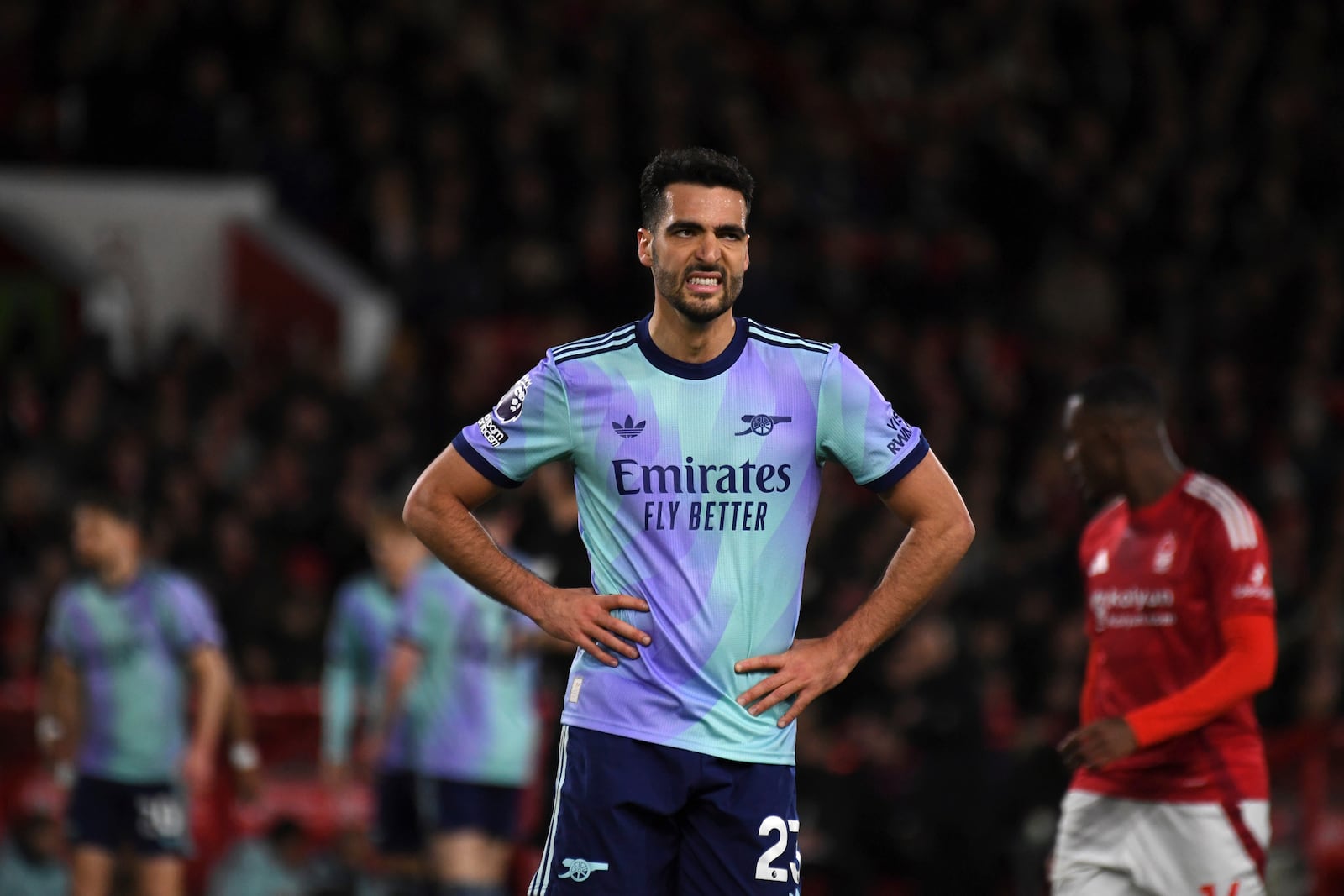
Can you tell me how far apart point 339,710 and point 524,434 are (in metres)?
5.67

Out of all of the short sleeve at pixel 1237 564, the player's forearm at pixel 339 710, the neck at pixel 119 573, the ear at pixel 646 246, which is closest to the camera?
the ear at pixel 646 246

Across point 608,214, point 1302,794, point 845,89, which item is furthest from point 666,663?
point 845,89

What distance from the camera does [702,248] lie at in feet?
14.7

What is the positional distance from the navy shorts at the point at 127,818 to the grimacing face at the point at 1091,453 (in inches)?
182

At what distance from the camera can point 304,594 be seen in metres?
11.8

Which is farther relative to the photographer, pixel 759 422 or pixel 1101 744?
pixel 1101 744

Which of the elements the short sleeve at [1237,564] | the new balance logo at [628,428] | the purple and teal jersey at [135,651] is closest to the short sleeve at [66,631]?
the purple and teal jersey at [135,651]

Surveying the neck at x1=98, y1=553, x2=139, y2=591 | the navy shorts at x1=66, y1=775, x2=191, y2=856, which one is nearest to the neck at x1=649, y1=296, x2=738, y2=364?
the neck at x1=98, y1=553, x2=139, y2=591

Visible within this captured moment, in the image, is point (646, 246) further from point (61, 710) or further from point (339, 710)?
point (339, 710)

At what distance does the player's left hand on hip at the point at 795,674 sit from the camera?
4441 mm

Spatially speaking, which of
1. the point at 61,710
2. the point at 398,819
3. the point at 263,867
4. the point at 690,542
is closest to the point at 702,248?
the point at 690,542

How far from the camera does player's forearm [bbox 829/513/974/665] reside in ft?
14.9

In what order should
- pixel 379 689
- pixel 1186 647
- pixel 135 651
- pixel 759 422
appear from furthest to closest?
1. pixel 379 689
2. pixel 135 651
3. pixel 1186 647
4. pixel 759 422

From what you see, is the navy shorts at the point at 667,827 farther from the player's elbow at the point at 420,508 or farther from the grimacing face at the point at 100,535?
the grimacing face at the point at 100,535
